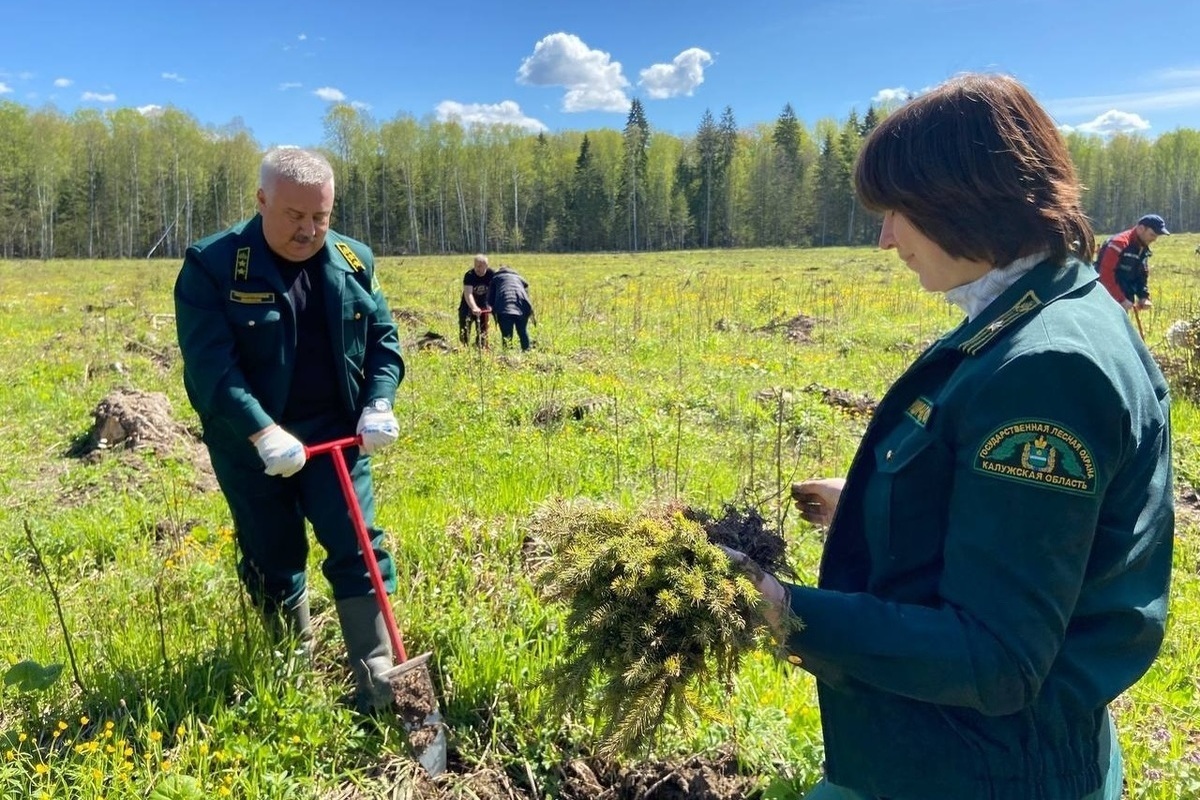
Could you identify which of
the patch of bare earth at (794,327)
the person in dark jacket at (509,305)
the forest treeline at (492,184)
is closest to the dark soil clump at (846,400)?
the patch of bare earth at (794,327)

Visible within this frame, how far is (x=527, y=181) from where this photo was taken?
72.1 m

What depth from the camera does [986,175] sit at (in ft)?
3.99

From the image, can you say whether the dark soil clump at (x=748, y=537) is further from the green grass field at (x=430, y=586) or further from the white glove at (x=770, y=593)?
the green grass field at (x=430, y=586)

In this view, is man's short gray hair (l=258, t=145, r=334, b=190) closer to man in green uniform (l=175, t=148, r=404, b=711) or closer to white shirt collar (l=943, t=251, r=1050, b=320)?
man in green uniform (l=175, t=148, r=404, b=711)

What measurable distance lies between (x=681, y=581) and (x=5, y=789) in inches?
99.6

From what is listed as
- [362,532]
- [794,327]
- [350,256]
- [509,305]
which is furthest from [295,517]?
[794,327]

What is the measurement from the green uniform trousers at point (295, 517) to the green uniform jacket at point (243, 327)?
0.43 feet

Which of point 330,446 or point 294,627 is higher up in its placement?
point 330,446

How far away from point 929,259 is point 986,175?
0.17 m

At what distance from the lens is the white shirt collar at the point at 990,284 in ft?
4.19

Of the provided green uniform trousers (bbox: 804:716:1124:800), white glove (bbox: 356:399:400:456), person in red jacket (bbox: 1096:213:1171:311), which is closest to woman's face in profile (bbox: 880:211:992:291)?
green uniform trousers (bbox: 804:716:1124:800)

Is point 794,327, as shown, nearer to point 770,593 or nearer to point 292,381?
point 292,381

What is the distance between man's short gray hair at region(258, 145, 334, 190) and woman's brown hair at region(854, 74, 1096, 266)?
2220 mm

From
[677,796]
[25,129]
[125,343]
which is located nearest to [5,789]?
[677,796]
